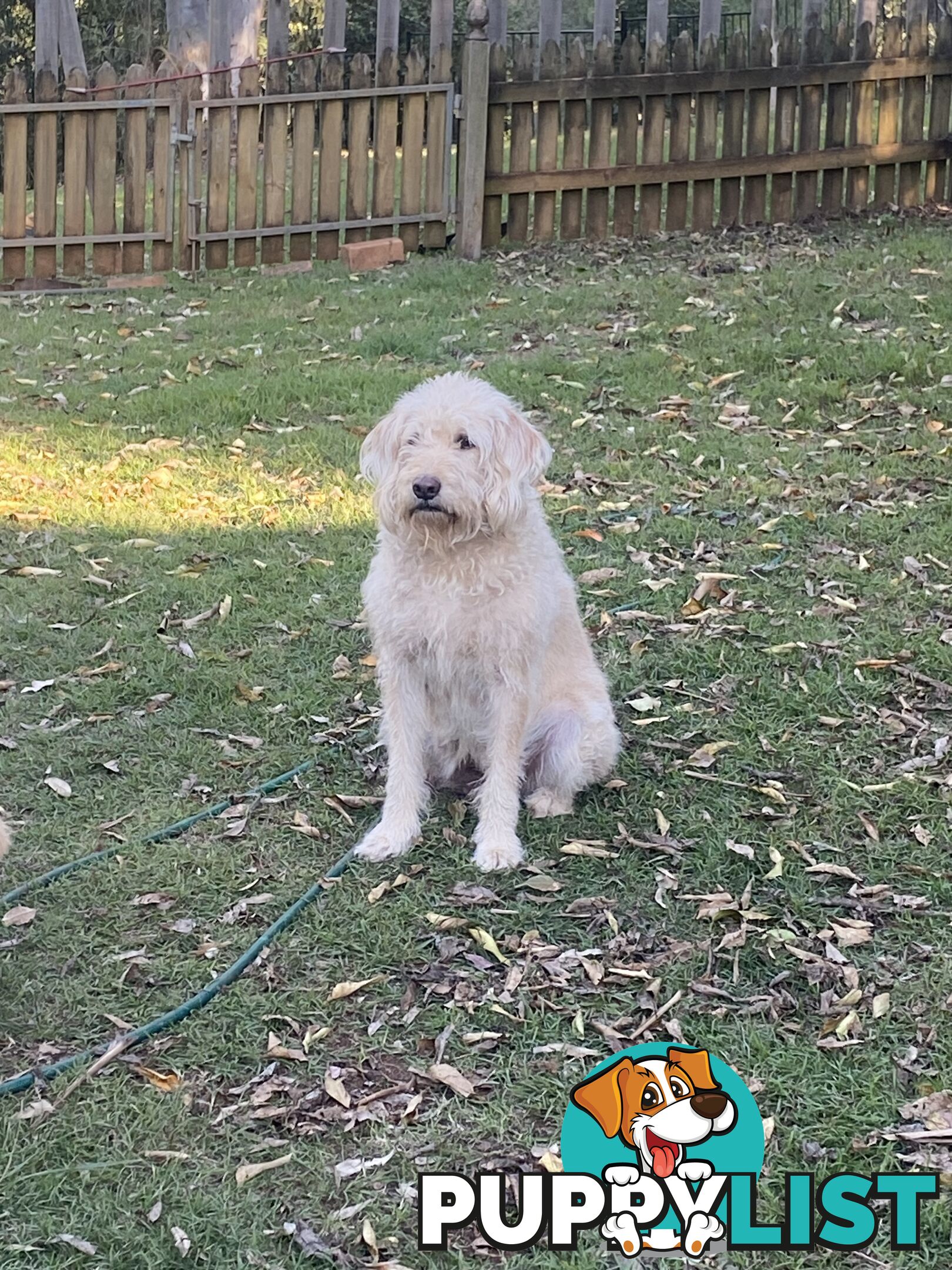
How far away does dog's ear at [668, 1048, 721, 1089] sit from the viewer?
9.49ft

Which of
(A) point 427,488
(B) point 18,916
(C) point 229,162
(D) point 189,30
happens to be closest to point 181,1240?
(B) point 18,916

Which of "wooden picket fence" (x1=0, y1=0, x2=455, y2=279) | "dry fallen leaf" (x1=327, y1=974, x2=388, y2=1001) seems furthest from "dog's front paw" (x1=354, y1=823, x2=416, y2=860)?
"wooden picket fence" (x1=0, y1=0, x2=455, y2=279)

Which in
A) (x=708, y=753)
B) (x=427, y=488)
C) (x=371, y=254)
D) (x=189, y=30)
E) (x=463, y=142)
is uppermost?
(x=189, y=30)

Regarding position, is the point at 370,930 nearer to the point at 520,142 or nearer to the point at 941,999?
the point at 941,999

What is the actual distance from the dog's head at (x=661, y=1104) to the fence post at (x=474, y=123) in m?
8.54

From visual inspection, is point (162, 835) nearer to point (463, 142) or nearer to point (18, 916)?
point (18, 916)

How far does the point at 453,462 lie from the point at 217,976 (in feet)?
5.12

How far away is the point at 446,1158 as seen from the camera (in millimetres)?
2928

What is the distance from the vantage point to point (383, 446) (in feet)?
13.3

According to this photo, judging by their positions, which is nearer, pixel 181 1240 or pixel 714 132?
pixel 181 1240

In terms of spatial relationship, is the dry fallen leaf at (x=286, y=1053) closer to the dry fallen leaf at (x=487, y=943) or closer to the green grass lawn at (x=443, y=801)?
the green grass lawn at (x=443, y=801)

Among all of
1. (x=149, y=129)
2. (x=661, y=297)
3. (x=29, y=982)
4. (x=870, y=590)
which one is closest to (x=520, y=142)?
(x=661, y=297)

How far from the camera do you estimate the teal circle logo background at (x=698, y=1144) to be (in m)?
2.74

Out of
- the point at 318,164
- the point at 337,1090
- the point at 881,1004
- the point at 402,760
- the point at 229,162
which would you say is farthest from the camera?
the point at 318,164
